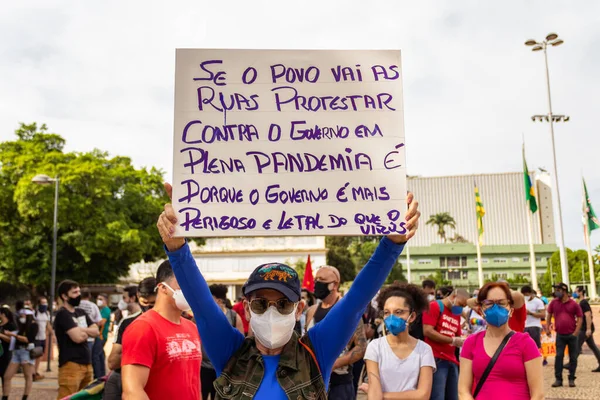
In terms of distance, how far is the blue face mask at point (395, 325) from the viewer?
4.94 meters

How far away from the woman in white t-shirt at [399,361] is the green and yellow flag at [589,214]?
33.7 metres

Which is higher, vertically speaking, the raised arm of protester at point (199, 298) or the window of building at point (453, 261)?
the window of building at point (453, 261)

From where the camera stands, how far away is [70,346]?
8.06m

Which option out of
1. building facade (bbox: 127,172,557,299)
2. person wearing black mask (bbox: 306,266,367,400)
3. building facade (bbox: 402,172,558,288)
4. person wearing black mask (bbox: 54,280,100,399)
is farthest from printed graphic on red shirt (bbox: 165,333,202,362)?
building facade (bbox: 402,172,558,288)

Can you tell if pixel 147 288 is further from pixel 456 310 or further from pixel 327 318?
pixel 456 310

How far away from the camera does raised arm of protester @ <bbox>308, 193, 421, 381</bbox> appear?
2.59 meters

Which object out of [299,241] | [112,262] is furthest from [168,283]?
[299,241]

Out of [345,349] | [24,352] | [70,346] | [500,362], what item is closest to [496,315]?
[500,362]

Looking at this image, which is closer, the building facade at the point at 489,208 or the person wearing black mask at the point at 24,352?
the person wearing black mask at the point at 24,352

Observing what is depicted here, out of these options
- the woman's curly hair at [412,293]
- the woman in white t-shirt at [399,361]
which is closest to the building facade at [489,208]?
the woman's curly hair at [412,293]

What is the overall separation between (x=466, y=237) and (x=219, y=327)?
138 metres

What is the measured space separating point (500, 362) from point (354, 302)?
2269mm

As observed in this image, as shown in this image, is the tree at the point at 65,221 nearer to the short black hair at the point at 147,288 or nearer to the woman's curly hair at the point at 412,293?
the short black hair at the point at 147,288

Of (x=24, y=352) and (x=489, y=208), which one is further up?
(x=489, y=208)
